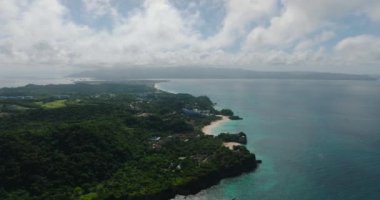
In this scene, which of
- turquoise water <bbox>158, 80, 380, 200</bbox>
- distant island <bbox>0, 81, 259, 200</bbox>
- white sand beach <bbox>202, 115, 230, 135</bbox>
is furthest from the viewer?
white sand beach <bbox>202, 115, 230, 135</bbox>

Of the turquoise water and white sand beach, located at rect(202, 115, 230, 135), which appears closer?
the turquoise water

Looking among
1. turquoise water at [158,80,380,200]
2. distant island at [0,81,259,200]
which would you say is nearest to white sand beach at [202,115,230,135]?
turquoise water at [158,80,380,200]

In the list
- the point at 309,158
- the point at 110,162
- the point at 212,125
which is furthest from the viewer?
the point at 212,125

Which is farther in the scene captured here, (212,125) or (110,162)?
(212,125)

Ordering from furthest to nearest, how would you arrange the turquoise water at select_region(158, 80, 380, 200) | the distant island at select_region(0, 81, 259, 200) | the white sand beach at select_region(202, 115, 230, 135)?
the white sand beach at select_region(202, 115, 230, 135) → the turquoise water at select_region(158, 80, 380, 200) → the distant island at select_region(0, 81, 259, 200)

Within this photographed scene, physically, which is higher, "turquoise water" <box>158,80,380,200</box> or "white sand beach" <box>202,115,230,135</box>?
"white sand beach" <box>202,115,230,135</box>

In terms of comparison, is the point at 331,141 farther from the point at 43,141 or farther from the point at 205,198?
the point at 43,141

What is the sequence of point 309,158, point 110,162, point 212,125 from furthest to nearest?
point 212,125, point 309,158, point 110,162

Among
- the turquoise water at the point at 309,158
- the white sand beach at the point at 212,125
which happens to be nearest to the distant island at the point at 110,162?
the turquoise water at the point at 309,158

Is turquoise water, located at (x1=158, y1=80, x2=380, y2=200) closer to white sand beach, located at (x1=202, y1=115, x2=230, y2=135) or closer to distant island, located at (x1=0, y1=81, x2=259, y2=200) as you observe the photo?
white sand beach, located at (x1=202, y1=115, x2=230, y2=135)

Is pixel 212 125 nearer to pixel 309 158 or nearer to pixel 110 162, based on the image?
pixel 309 158

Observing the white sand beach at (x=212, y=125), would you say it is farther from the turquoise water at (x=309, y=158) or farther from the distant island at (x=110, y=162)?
the distant island at (x=110, y=162)


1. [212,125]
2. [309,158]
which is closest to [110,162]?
[309,158]

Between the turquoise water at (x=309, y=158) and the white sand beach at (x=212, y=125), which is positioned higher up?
the white sand beach at (x=212, y=125)
